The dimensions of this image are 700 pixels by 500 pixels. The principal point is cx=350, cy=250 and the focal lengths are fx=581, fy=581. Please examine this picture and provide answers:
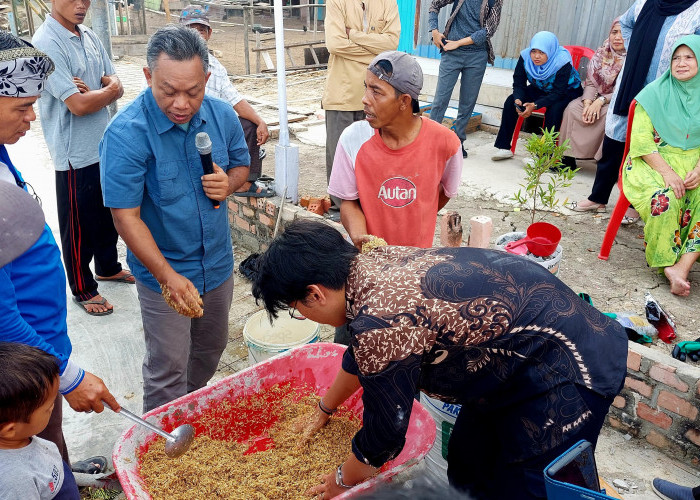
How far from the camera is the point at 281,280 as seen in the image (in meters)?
1.62

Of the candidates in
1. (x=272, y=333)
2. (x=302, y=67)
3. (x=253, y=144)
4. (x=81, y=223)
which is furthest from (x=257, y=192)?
(x=302, y=67)

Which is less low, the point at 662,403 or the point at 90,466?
the point at 662,403

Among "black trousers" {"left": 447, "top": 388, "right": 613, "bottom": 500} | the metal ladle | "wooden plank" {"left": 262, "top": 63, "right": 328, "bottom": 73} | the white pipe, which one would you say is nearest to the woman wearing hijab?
the white pipe

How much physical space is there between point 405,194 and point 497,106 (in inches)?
203

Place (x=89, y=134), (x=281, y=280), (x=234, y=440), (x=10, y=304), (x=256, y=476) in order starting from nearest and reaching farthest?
(x=281, y=280), (x=10, y=304), (x=256, y=476), (x=234, y=440), (x=89, y=134)

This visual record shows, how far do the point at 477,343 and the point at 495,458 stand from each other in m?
0.57

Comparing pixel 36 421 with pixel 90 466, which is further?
pixel 90 466

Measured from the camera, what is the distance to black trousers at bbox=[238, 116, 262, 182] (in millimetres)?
4578

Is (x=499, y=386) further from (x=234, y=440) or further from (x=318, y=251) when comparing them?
(x=234, y=440)

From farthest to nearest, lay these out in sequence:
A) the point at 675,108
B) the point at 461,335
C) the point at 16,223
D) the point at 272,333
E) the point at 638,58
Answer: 1. the point at 638,58
2. the point at 675,108
3. the point at 272,333
4. the point at 461,335
5. the point at 16,223

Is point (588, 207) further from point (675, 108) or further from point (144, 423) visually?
point (144, 423)

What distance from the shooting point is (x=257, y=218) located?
187 inches

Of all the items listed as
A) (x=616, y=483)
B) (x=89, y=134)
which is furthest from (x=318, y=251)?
(x=89, y=134)

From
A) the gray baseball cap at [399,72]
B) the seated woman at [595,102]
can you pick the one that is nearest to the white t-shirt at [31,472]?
the gray baseball cap at [399,72]
